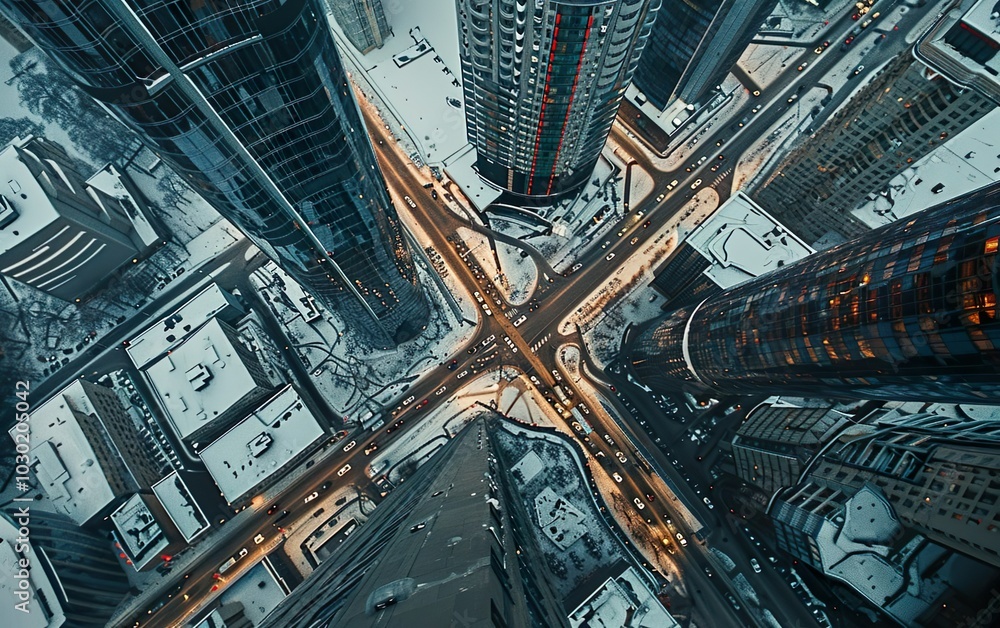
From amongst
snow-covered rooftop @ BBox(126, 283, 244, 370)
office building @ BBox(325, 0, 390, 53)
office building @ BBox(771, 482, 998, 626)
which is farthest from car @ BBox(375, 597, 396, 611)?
office building @ BBox(325, 0, 390, 53)

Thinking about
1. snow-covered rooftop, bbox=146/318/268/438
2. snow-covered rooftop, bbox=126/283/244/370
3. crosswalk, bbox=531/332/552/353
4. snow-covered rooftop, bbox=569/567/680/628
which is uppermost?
snow-covered rooftop, bbox=126/283/244/370

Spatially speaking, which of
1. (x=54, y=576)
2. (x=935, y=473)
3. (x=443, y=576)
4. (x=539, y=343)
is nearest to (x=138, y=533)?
(x=54, y=576)

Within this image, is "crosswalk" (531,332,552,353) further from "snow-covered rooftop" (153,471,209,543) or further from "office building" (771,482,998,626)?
"snow-covered rooftop" (153,471,209,543)

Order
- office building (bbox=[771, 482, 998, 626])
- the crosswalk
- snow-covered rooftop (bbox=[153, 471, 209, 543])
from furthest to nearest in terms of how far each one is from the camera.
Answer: the crosswalk < snow-covered rooftop (bbox=[153, 471, 209, 543]) < office building (bbox=[771, 482, 998, 626])

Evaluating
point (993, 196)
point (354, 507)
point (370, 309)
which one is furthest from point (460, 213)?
point (993, 196)

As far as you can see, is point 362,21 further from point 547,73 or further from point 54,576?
point 54,576

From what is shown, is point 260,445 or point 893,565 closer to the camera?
point 893,565

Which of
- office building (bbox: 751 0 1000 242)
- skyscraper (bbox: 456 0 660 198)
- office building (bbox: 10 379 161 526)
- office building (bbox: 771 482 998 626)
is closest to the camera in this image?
skyscraper (bbox: 456 0 660 198)
